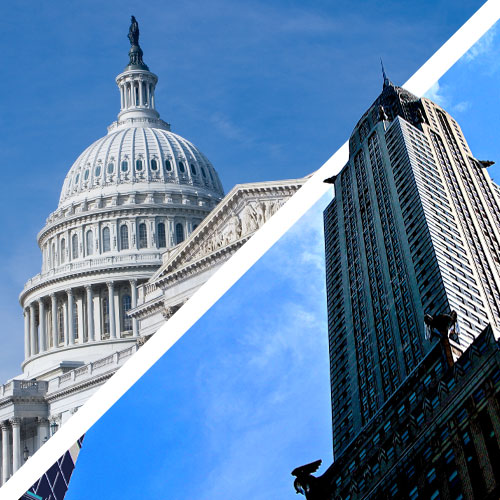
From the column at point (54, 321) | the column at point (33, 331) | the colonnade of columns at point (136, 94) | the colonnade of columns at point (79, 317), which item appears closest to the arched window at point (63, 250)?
the colonnade of columns at point (79, 317)

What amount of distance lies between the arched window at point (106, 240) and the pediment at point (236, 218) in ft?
131

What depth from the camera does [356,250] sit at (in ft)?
222

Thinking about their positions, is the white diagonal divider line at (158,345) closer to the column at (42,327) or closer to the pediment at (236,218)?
the pediment at (236,218)

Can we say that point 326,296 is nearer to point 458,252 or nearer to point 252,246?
point 458,252

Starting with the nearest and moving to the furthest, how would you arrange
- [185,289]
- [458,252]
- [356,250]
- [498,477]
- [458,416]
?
[498,477] < [458,416] < [458,252] < [356,250] < [185,289]

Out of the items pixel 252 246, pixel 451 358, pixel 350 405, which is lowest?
pixel 451 358

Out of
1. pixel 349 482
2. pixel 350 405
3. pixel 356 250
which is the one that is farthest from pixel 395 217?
pixel 349 482

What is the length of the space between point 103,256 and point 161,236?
23.3ft

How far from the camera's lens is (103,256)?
117125 mm

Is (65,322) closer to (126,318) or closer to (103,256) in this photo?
(126,318)

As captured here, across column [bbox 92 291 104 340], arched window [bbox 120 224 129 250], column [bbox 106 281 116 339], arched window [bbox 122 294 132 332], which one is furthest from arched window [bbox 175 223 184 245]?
column [bbox 92 291 104 340]

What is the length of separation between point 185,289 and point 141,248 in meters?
37.6

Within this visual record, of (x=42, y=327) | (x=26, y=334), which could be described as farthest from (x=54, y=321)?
(x=26, y=334)

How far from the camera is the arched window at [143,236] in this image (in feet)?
387
